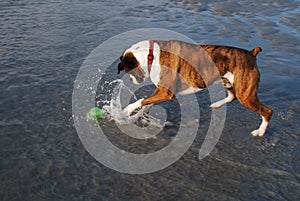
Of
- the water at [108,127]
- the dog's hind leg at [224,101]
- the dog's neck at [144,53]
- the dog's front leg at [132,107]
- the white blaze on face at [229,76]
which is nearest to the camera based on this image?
the water at [108,127]

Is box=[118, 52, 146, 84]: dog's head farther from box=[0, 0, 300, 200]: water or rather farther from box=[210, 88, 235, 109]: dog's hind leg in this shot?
box=[210, 88, 235, 109]: dog's hind leg

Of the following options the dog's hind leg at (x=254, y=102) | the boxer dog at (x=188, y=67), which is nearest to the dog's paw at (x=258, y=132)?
the dog's hind leg at (x=254, y=102)

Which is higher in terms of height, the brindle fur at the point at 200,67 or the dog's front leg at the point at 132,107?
the brindle fur at the point at 200,67

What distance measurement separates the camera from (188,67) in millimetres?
4875

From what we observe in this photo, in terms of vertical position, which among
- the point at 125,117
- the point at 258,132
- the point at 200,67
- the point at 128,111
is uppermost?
the point at 200,67

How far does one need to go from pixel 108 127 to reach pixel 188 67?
1.47m

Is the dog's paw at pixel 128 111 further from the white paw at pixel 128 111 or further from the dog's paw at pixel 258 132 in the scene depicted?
the dog's paw at pixel 258 132

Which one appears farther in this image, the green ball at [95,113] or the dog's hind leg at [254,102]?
the green ball at [95,113]

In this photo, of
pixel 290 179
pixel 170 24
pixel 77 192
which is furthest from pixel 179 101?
pixel 170 24

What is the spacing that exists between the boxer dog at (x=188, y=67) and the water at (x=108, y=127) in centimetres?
63

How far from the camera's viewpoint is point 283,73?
278 inches

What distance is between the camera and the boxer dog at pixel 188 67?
4723 millimetres

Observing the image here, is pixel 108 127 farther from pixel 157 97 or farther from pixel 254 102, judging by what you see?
pixel 254 102

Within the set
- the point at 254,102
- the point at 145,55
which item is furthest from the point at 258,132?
the point at 145,55
